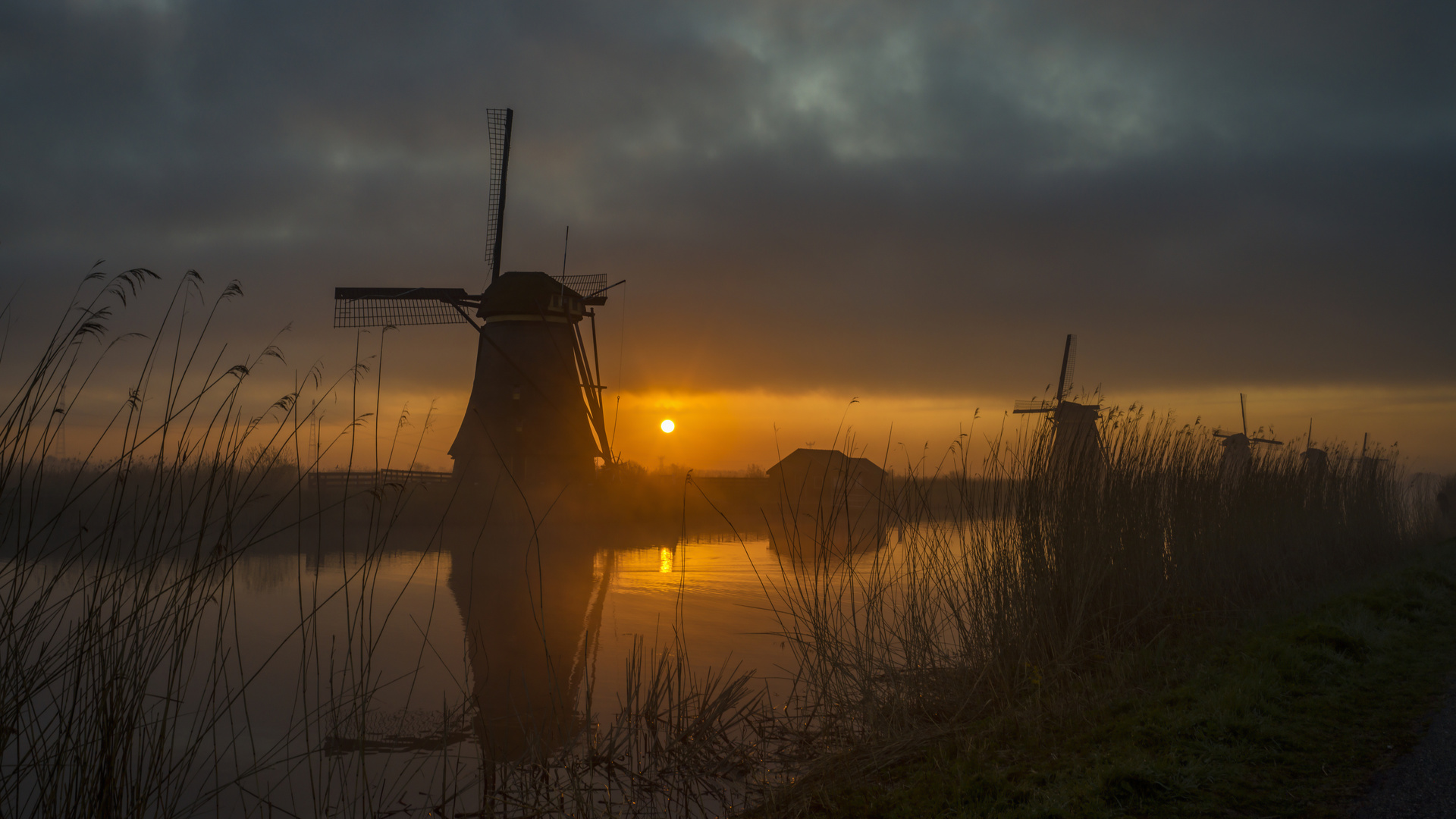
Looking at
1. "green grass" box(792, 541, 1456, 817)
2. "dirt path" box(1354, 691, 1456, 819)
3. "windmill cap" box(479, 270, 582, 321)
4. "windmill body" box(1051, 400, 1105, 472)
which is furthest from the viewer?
"windmill cap" box(479, 270, 582, 321)

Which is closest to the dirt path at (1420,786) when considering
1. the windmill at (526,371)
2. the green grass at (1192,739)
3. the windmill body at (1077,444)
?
the green grass at (1192,739)

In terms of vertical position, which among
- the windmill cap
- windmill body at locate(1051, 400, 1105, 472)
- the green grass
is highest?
the windmill cap

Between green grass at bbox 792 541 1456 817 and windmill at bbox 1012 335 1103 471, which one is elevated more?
windmill at bbox 1012 335 1103 471

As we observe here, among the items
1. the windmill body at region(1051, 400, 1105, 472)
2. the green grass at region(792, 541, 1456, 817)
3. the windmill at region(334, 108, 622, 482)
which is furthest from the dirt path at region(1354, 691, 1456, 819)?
the windmill at region(334, 108, 622, 482)

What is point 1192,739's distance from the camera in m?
3.54

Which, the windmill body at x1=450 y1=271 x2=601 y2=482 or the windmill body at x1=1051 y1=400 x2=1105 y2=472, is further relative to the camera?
the windmill body at x1=450 y1=271 x2=601 y2=482

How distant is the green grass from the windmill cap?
17.0 m

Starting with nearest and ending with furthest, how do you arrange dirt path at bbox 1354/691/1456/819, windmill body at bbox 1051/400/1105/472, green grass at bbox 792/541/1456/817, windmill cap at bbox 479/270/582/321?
dirt path at bbox 1354/691/1456/819, green grass at bbox 792/541/1456/817, windmill body at bbox 1051/400/1105/472, windmill cap at bbox 479/270/582/321

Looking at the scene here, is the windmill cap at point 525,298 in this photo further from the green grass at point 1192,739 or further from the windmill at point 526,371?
the green grass at point 1192,739

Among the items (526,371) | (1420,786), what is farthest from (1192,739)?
(526,371)

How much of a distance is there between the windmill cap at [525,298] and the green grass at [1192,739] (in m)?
17.0

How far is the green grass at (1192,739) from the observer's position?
3027mm

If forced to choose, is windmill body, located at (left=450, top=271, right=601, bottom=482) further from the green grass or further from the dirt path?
the dirt path

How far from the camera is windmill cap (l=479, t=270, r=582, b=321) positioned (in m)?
20.1
